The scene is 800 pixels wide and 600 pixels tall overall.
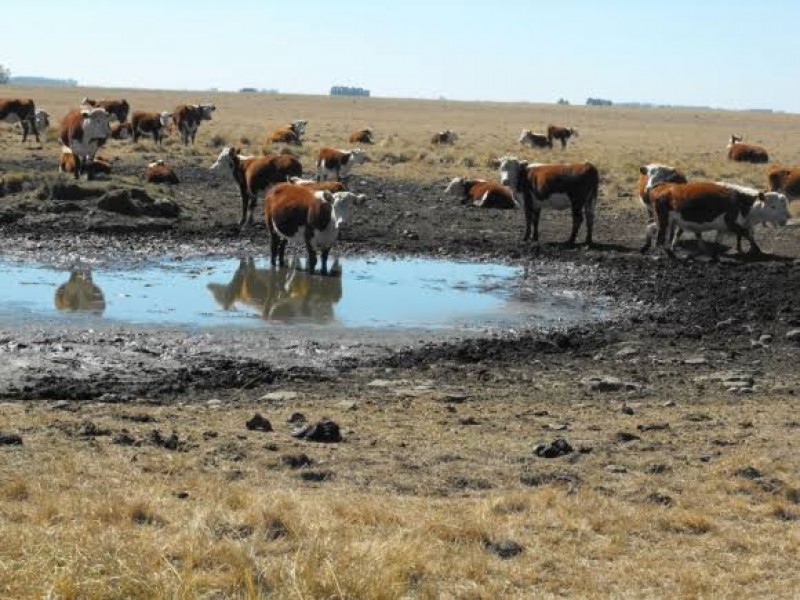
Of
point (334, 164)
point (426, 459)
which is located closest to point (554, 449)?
point (426, 459)

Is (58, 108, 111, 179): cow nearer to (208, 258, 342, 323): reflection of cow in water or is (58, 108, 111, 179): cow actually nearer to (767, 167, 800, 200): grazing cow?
(208, 258, 342, 323): reflection of cow in water

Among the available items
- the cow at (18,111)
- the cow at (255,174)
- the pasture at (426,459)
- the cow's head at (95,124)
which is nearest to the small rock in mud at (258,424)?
the pasture at (426,459)

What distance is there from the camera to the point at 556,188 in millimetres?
21078

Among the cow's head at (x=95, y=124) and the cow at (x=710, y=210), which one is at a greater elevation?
the cow's head at (x=95, y=124)

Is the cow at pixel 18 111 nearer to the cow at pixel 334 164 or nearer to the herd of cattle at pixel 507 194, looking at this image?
the herd of cattle at pixel 507 194

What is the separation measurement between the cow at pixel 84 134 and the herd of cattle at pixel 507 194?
0.8 inches

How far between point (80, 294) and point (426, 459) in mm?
8490

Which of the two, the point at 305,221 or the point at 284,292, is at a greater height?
the point at 305,221

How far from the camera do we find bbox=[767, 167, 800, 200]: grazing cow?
25.5 m

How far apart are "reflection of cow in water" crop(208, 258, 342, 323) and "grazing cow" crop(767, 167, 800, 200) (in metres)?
11.7

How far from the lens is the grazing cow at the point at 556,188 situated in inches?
824

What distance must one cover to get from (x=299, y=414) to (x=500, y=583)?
377 centimetres

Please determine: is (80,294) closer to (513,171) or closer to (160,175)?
(513,171)

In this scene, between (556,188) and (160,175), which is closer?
(556,188)
